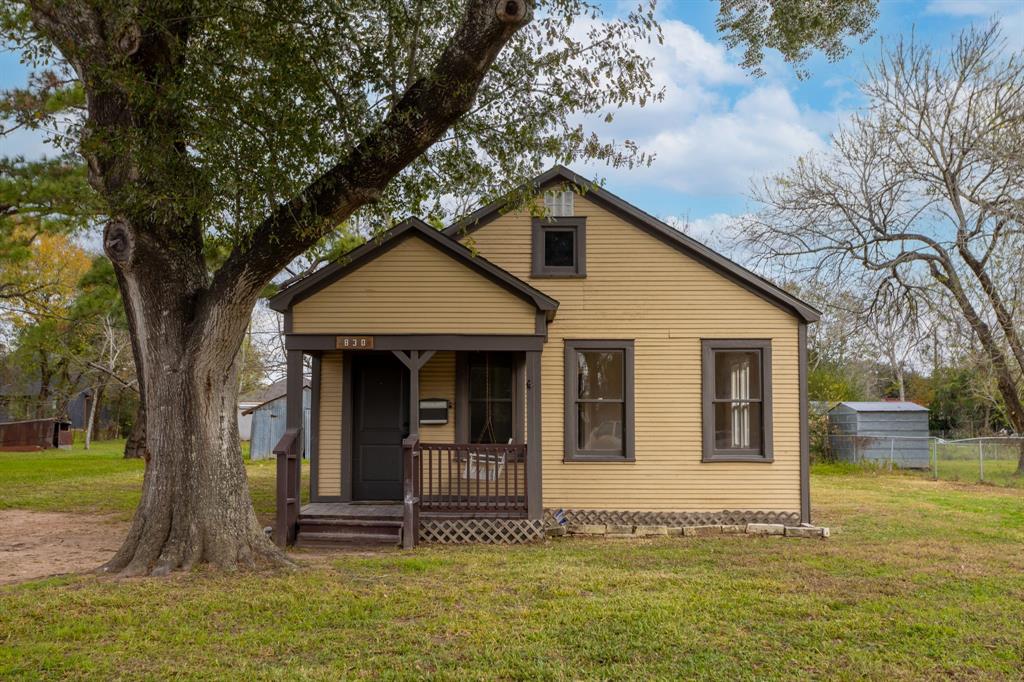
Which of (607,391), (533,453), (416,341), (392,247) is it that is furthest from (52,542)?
(607,391)

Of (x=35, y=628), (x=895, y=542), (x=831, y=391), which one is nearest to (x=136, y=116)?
(x=35, y=628)

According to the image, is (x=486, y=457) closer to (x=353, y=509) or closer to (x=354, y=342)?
(x=353, y=509)

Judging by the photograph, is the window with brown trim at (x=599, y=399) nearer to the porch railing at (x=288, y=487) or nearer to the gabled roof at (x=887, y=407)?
the porch railing at (x=288, y=487)

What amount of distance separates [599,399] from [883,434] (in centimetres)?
1581

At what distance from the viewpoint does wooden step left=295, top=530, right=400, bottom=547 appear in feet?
33.9

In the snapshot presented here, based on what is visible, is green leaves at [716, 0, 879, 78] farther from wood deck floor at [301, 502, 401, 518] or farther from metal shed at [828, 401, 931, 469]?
metal shed at [828, 401, 931, 469]

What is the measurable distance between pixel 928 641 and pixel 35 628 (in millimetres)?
6798

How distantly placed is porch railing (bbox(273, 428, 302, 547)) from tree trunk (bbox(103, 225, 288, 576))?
1.63m

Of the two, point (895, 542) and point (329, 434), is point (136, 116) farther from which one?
point (895, 542)

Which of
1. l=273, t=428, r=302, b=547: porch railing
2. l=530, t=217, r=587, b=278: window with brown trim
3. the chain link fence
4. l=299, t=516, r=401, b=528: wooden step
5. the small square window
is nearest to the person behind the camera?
l=273, t=428, r=302, b=547: porch railing

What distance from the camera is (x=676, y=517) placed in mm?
11828

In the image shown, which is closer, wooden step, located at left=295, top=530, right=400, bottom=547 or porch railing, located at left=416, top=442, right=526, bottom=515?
wooden step, located at left=295, top=530, right=400, bottom=547

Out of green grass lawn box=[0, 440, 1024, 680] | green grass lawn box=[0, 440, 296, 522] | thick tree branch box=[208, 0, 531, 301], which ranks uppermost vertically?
thick tree branch box=[208, 0, 531, 301]

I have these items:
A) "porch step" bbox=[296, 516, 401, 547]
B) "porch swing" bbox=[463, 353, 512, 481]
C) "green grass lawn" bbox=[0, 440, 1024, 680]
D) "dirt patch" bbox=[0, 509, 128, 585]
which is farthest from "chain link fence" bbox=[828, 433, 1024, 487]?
"dirt patch" bbox=[0, 509, 128, 585]
